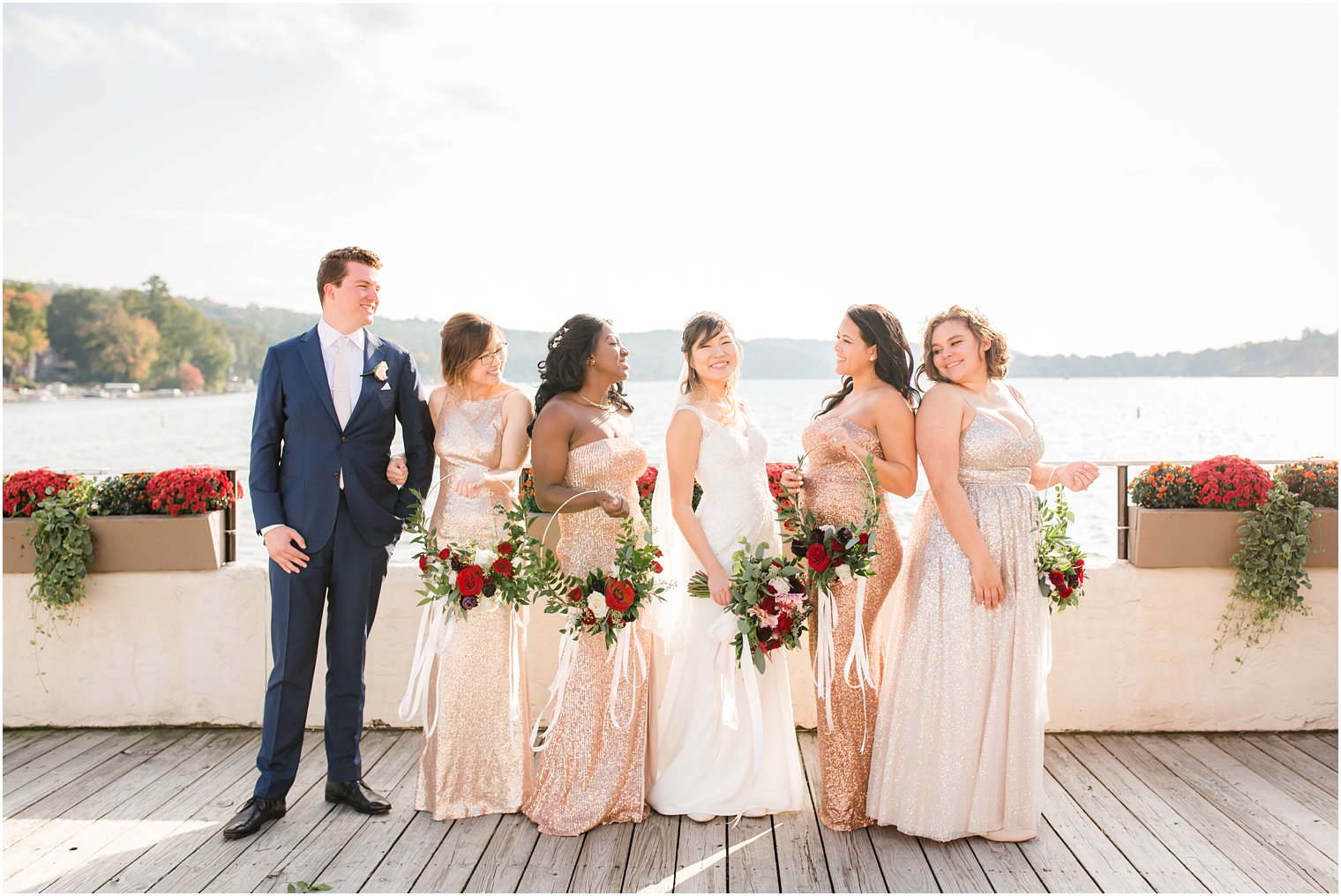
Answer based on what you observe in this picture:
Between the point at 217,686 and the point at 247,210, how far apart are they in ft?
239

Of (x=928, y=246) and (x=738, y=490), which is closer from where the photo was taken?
(x=738, y=490)

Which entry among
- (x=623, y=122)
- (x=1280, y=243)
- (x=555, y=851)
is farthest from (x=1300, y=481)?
(x=1280, y=243)

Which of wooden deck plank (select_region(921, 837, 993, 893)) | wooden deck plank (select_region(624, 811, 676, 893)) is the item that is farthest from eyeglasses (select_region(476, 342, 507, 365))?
wooden deck plank (select_region(921, 837, 993, 893))

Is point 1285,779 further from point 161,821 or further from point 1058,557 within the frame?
point 161,821

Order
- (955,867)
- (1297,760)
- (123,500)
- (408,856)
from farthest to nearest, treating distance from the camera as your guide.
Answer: (123,500) → (1297,760) → (408,856) → (955,867)

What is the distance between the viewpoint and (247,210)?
230 feet

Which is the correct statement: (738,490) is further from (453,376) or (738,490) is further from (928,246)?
(928,246)

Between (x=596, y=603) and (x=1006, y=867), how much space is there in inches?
68.8

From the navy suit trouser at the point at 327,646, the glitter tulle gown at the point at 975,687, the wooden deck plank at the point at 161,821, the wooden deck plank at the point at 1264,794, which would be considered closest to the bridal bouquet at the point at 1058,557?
the glitter tulle gown at the point at 975,687

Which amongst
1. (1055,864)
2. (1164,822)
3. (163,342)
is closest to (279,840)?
(1055,864)

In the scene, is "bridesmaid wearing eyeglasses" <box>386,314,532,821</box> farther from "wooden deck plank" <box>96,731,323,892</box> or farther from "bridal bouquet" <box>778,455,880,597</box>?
"bridal bouquet" <box>778,455,880,597</box>

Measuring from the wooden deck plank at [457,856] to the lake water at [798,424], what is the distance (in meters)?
34.0

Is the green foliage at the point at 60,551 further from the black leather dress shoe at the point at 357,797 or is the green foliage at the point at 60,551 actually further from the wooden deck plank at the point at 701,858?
the wooden deck plank at the point at 701,858

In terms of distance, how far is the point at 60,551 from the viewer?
506 cm
